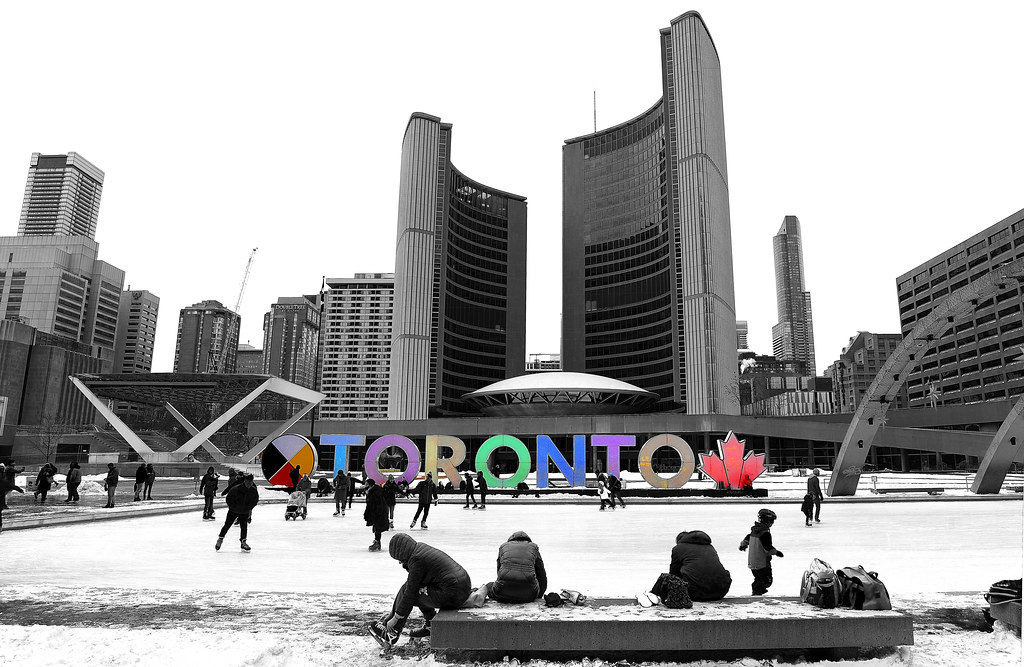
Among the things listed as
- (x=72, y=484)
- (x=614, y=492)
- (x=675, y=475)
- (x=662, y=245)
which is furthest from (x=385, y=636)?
(x=662, y=245)

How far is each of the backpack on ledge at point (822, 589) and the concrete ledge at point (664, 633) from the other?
49 centimetres

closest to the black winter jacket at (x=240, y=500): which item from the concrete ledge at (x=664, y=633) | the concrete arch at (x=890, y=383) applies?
the concrete ledge at (x=664, y=633)

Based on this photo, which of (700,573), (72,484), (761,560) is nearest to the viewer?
(700,573)

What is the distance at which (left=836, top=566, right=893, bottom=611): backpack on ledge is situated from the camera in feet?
21.3

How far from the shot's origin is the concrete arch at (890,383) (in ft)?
103

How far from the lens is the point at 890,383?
33281mm

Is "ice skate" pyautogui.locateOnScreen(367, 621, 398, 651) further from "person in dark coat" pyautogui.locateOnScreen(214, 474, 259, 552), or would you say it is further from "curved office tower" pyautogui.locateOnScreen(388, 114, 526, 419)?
"curved office tower" pyautogui.locateOnScreen(388, 114, 526, 419)

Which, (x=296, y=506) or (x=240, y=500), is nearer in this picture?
(x=240, y=500)

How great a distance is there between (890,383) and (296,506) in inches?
1139

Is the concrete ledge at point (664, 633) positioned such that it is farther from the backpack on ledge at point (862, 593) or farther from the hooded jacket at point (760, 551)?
the hooded jacket at point (760, 551)

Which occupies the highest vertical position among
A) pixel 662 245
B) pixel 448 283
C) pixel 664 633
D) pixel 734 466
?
pixel 662 245

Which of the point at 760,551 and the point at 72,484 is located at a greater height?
the point at 760,551

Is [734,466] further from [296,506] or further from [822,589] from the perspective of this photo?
[822,589]

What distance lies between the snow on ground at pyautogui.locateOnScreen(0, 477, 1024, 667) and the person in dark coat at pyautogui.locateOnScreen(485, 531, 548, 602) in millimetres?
840
